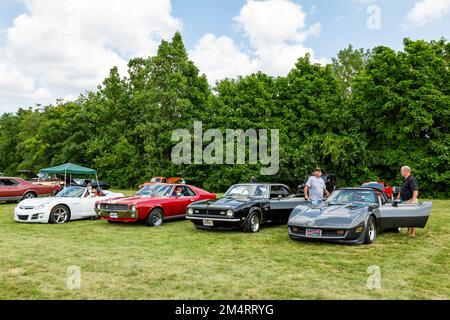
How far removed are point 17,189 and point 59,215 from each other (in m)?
8.09

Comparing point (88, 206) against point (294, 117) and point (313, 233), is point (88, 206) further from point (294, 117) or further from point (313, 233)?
point (294, 117)

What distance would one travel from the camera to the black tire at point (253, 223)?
10484 millimetres

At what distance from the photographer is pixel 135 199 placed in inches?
477

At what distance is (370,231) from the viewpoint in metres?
8.72

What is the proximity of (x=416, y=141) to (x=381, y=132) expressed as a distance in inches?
99.2

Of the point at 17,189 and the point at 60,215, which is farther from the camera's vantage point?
the point at 17,189

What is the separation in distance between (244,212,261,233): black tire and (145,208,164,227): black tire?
3.00 m

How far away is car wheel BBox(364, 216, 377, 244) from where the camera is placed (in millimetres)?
→ 8543

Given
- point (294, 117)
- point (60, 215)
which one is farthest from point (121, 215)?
point (294, 117)

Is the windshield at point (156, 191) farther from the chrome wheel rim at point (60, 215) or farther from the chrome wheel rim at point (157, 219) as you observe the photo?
the chrome wheel rim at point (60, 215)

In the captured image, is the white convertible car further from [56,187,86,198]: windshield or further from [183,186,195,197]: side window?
[183,186,195,197]: side window

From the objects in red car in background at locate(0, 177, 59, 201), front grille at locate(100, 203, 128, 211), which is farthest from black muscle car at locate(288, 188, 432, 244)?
red car in background at locate(0, 177, 59, 201)
